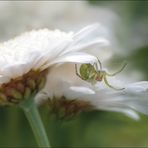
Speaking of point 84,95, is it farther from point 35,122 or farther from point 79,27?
point 79,27

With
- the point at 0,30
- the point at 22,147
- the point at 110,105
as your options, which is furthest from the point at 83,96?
the point at 0,30

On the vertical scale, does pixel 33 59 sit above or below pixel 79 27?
below

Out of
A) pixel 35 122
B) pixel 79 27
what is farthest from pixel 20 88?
pixel 79 27

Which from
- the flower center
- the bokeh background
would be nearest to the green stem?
the flower center

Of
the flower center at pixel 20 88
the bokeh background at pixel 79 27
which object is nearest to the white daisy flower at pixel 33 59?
the flower center at pixel 20 88

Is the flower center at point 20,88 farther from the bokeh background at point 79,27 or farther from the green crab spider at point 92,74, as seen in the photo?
the bokeh background at point 79,27

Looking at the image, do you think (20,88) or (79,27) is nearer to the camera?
(20,88)
